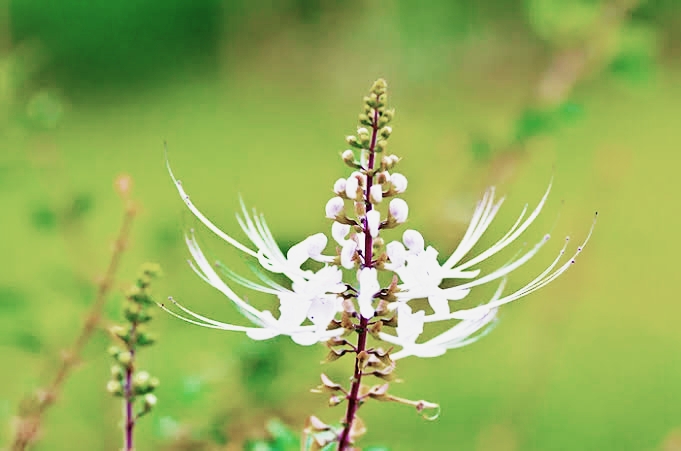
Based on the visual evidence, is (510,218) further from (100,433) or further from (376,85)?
(376,85)

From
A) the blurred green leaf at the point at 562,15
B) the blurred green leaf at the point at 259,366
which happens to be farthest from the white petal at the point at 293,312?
the blurred green leaf at the point at 562,15

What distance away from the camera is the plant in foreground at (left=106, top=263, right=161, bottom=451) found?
68 centimetres

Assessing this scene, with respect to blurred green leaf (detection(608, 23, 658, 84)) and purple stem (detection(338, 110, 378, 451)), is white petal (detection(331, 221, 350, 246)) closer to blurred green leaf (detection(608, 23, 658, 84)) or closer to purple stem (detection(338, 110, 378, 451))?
purple stem (detection(338, 110, 378, 451))

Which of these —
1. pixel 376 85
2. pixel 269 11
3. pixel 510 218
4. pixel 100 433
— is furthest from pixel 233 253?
pixel 376 85

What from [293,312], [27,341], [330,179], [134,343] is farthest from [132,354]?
[330,179]

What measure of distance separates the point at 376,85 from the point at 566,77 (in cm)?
85

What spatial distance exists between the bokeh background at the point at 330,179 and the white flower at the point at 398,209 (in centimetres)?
33

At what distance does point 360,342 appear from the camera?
67 cm

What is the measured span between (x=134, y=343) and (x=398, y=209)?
0.20 metres

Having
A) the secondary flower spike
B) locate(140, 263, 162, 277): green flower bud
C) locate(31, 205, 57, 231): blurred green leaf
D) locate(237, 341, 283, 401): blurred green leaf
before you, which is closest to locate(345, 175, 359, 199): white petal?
the secondary flower spike

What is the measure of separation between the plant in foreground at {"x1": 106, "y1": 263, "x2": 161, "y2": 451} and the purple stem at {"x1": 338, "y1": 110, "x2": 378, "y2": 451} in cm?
13

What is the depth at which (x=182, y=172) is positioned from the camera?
3.96 metres

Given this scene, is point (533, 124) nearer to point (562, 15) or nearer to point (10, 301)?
point (562, 15)

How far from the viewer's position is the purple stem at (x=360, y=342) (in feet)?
2.19
